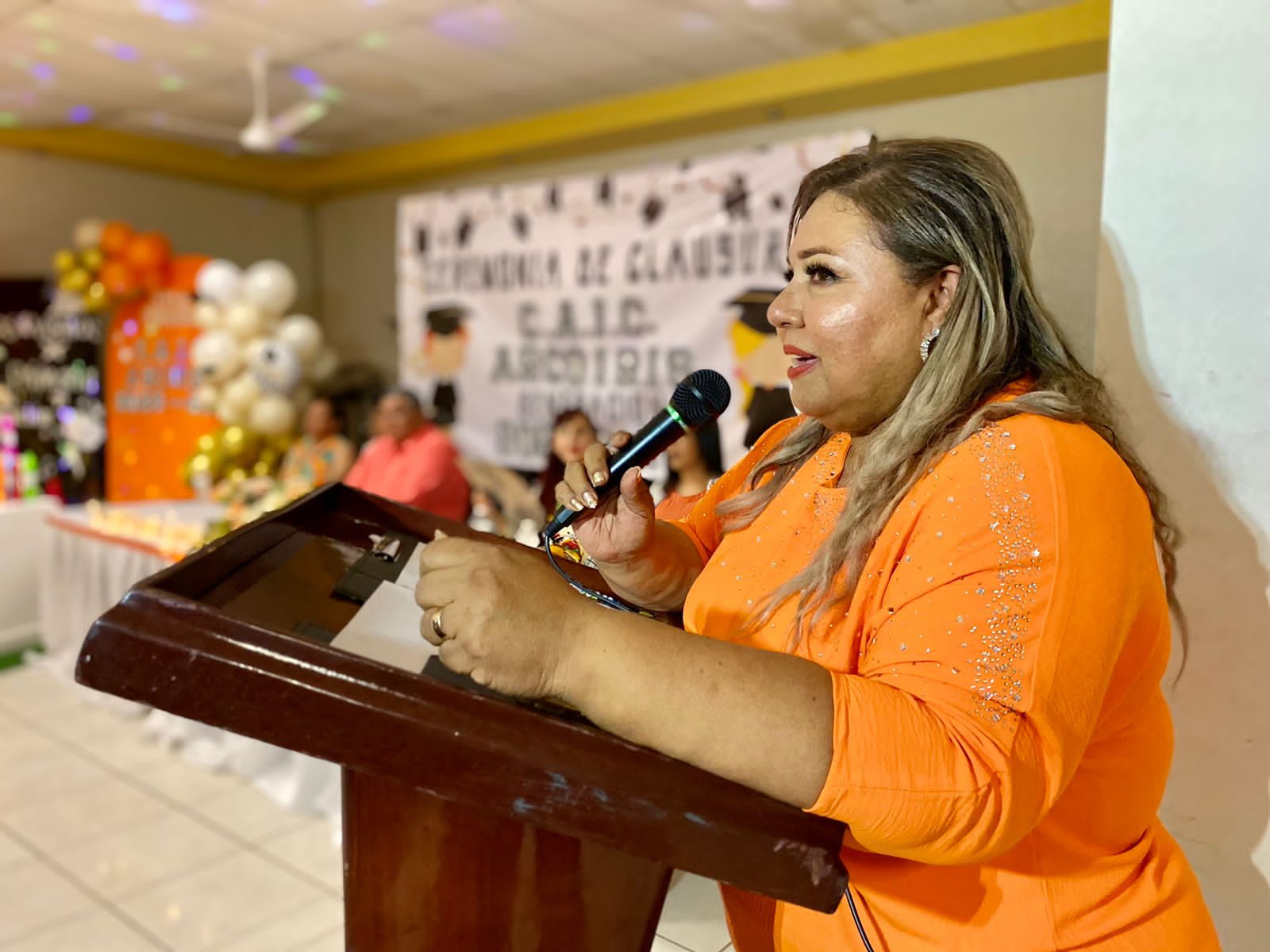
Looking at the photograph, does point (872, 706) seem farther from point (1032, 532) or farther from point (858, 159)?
point (858, 159)

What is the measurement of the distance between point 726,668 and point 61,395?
6.10 metres

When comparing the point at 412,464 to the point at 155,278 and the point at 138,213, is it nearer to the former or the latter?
the point at 155,278

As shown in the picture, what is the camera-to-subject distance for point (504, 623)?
2.07ft

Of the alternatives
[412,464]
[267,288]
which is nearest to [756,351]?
[412,464]

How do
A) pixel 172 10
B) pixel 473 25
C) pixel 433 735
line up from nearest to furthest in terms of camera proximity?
pixel 433 735 → pixel 172 10 → pixel 473 25

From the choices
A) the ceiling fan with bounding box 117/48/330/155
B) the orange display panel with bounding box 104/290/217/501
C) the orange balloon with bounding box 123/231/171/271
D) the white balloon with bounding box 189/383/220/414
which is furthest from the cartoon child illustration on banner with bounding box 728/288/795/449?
the orange balloon with bounding box 123/231/171/271

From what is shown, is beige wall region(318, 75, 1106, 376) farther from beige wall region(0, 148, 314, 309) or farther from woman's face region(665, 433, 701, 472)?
beige wall region(0, 148, 314, 309)

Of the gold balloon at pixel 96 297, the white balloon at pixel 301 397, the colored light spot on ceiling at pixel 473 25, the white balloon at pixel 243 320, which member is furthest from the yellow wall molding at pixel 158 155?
the colored light spot on ceiling at pixel 473 25

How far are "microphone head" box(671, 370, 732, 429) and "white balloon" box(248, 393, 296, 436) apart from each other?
485cm

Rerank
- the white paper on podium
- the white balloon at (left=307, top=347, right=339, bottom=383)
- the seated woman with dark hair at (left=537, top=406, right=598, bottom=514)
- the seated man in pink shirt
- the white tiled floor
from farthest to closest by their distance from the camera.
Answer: the white balloon at (left=307, top=347, right=339, bottom=383)
the seated man in pink shirt
the seated woman with dark hair at (left=537, top=406, right=598, bottom=514)
the white tiled floor
the white paper on podium

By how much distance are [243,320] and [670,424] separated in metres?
5.18

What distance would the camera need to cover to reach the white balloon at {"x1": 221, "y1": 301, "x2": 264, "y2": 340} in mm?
5453

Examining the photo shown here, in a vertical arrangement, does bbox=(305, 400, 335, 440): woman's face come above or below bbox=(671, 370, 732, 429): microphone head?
below

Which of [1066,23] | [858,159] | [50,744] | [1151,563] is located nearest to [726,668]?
[1151,563]
